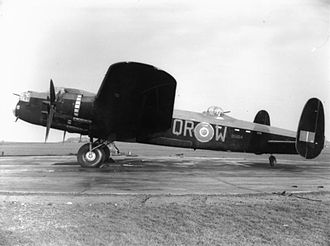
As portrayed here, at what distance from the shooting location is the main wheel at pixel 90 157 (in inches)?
467

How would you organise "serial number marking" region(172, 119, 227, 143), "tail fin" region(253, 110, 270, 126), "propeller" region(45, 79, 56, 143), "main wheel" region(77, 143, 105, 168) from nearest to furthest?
1. "propeller" region(45, 79, 56, 143)
2. "main wheel" region(77, 143, 105, 168)
3. "serial number marking" region(172, 119, 227, 143)
4. "tail fin" region(253, 110, 270, 126)

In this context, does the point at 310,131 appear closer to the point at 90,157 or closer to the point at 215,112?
the point at 215,112

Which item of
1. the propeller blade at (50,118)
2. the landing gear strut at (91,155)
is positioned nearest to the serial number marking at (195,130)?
the landing gear strut at (91,155)

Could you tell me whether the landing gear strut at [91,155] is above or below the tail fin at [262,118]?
below

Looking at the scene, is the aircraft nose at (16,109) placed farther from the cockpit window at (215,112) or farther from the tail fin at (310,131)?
the tail fin at (310,131)

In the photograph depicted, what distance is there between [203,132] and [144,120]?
289 centimetres

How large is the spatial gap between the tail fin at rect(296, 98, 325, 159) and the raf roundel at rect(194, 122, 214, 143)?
343cm

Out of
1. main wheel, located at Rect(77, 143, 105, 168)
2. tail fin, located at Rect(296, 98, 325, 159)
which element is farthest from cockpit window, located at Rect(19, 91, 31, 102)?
tail fin, located at Rect(296, 98, 325, 159)

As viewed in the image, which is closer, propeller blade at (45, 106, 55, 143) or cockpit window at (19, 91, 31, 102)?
propeller blade at (45, 106, 55, 143)

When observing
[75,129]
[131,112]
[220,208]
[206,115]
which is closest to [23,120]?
[75,129]

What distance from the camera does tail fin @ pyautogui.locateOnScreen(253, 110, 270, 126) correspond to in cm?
1695

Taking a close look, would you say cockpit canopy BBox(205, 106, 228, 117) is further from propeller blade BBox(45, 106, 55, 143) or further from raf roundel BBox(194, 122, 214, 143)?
propeller blade BBox(45, 106, 55, 143)

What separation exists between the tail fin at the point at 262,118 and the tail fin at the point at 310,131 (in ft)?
11.0

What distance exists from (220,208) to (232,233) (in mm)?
1370
